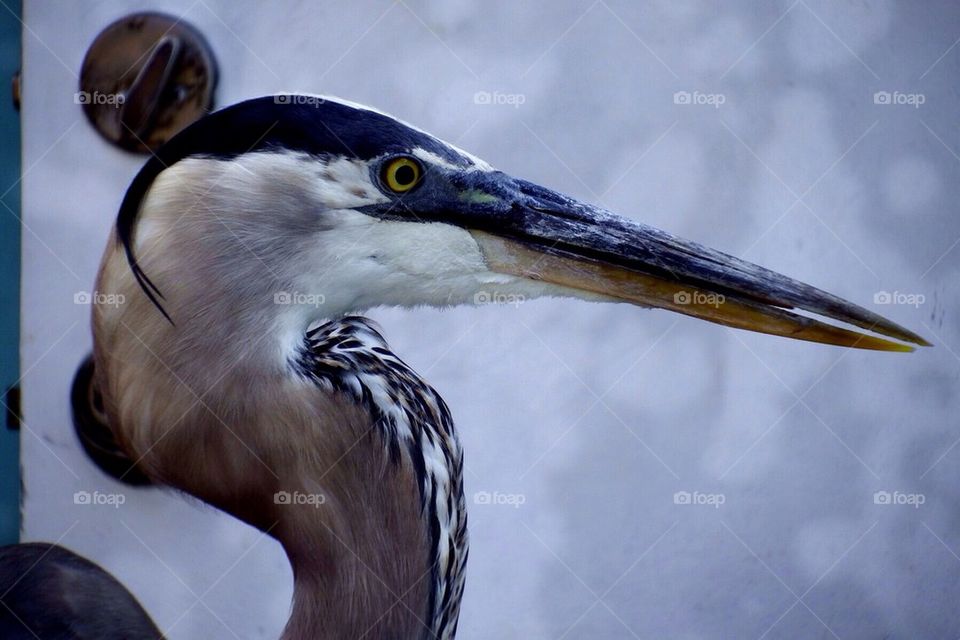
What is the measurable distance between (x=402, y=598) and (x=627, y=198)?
31.3 inches

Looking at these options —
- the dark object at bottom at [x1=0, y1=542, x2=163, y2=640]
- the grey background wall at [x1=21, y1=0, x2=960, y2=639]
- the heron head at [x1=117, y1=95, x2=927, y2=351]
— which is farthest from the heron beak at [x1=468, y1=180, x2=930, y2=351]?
the dark object at bottom at [x1=0, y1=542, x2=163, y2=640]

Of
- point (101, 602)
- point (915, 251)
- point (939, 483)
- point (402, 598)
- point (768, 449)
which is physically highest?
point (915, 251)

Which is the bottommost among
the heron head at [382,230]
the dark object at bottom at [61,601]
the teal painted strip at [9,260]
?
the dark object at bottom at [61,601]

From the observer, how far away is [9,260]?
1372 millimetres

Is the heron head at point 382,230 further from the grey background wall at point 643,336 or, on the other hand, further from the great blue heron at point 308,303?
the grey background wall at point 643,336

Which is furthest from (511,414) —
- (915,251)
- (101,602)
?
(915,251)

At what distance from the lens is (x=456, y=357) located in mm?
1400

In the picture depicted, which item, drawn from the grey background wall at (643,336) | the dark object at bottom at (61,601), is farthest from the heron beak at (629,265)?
the dark object at bottom at (61,601)

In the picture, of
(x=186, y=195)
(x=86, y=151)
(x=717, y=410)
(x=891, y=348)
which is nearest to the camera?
(x=186, y=195)

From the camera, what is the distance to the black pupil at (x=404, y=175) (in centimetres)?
90

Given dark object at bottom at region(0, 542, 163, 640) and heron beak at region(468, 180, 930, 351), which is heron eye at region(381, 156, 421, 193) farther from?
dark object at bottom at region(0, 542, 163, 640)

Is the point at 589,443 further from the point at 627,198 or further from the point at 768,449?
the point at 627,198

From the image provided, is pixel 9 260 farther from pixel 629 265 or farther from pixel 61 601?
pixel 629 265

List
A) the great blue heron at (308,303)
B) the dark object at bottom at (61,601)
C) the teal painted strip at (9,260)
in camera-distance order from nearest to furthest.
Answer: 1. the great blue heron at (308,303)
2. the dark object at bottom at (61,601)
3. the teal painted strip at (9,260)
